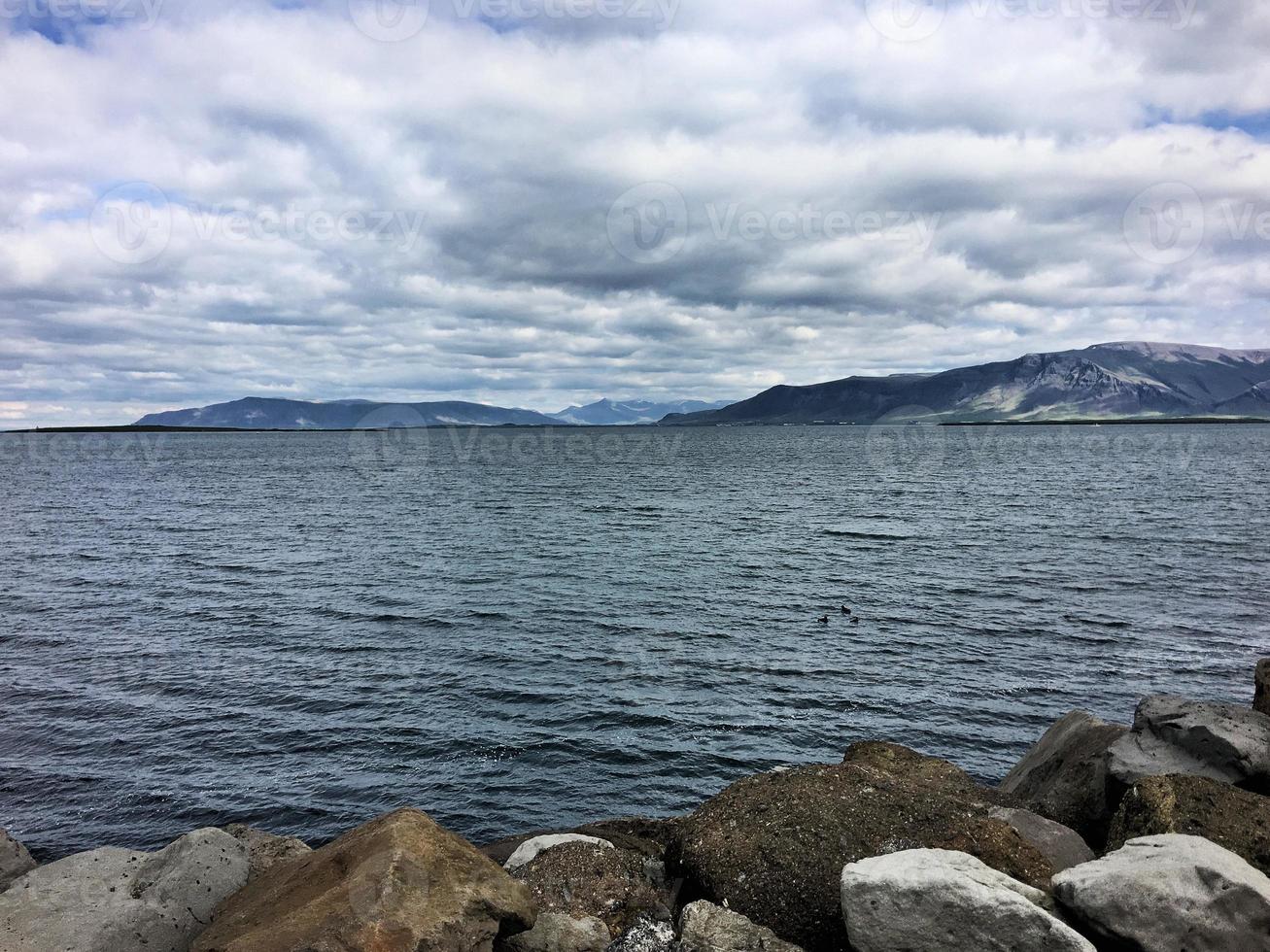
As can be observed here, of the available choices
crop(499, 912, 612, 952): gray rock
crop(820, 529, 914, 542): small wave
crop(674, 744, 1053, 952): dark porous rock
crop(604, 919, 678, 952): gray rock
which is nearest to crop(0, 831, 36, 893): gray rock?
crop(499, 912, 612, 952): gray rock

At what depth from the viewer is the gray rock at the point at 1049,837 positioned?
10.4 metres

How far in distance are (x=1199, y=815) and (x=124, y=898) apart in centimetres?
1410

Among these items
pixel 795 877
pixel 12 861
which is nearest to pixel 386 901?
pixel 795 877

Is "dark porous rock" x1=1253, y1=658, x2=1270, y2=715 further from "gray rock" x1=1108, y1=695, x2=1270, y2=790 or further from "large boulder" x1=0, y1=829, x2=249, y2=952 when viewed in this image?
"large boulder" x1=0, y1=829, x2=249, y2=952

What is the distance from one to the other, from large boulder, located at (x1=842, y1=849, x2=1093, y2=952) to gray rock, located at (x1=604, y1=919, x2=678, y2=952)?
196 cm

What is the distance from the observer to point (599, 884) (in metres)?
10.4

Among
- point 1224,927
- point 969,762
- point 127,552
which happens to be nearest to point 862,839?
point 1224,927

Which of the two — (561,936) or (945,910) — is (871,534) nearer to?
(561,936)

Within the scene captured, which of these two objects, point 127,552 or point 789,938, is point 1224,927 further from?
point 127,552

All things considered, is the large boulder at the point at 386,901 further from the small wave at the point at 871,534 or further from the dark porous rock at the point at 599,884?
the small wave at the point at 871,534

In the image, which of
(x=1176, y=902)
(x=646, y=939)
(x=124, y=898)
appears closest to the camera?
(x=1176, y=902)

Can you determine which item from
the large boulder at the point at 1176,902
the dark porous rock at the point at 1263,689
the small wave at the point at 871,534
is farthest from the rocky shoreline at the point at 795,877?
the small wave at the point at 871,534

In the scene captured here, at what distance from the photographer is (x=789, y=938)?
9047 mm

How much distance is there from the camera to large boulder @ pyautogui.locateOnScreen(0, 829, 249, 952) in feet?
30.5
